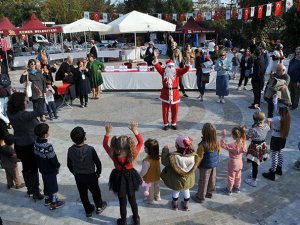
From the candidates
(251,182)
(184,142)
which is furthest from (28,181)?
(251,182)

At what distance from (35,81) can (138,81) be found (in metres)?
5.09

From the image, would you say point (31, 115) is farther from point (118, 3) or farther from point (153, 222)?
point (118, 3)

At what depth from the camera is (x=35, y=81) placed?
8.81 m

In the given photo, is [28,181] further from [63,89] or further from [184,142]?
[63,89]

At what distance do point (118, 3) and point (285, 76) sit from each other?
A: 51.6 m

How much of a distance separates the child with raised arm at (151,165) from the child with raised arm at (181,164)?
5.4 inches

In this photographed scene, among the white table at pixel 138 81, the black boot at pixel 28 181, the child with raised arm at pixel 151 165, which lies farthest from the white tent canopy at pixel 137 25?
the child with raised arm at pixel 151 165

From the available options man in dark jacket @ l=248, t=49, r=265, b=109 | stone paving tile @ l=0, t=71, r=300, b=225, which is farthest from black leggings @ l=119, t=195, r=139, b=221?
man in dark jacket @ l=248, t=49, r=265, b=109

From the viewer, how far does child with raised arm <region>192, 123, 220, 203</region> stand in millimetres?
5043

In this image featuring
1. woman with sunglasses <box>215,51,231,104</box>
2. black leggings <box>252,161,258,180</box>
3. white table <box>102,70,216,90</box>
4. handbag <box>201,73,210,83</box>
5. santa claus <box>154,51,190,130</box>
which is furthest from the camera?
white table <box>102,70,216,90</box>

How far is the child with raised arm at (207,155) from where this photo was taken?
5.04 metres

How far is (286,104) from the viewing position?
6.00 m

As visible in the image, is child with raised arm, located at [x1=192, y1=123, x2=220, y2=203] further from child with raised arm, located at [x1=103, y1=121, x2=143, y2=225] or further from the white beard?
the white beard

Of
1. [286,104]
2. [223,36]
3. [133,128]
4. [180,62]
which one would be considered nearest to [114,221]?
[133,128]
